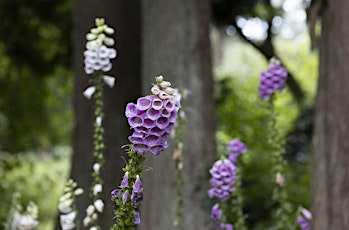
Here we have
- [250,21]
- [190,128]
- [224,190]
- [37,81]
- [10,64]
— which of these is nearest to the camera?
[224,190]

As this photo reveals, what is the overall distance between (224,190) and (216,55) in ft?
58.1

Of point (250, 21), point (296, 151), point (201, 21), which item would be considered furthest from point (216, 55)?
point (201, 21)

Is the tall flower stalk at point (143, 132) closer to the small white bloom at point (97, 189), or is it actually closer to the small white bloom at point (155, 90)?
the small white bloom at point (155, 90)

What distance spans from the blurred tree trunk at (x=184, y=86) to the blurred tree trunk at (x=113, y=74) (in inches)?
8.8

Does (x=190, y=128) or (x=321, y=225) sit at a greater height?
(x=190, y=128)

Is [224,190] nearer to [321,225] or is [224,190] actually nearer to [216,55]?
[321,225]

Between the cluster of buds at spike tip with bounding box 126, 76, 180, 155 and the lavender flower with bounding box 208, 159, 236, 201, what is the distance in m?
1.19

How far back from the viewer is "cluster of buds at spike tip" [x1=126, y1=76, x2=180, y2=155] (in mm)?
1538

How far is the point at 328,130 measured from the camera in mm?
3705

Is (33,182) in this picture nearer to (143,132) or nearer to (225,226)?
(225,226)

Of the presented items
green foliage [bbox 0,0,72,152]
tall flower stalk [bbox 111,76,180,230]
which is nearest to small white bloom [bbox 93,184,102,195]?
tall flower stalk [bbox 111,76,180,230]

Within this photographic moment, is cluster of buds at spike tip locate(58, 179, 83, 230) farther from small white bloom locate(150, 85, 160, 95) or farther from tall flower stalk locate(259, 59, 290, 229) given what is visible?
small white bloom locate(150, 85, 160, 95)

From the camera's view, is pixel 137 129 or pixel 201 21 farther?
pixel 201 21

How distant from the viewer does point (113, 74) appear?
473 centimetres
